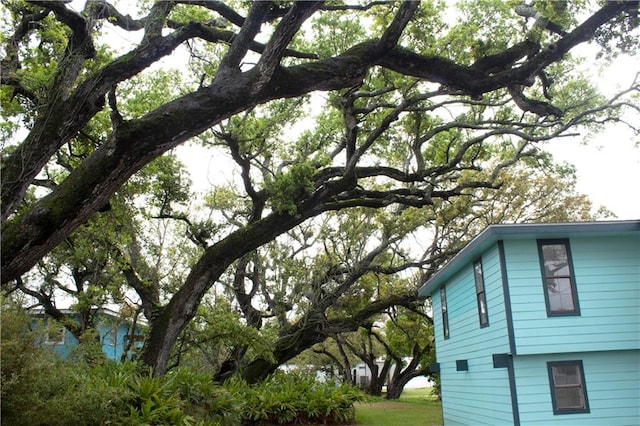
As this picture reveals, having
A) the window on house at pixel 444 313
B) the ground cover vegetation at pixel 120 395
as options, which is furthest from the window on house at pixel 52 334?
the window on house at pixel 444 313

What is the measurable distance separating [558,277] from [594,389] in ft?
7.01

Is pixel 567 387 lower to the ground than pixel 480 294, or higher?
lower

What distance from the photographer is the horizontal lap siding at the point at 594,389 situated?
891cm

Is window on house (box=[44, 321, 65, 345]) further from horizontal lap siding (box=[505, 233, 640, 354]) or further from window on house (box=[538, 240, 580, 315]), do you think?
window on house (box=[538, 240, 580, 315])

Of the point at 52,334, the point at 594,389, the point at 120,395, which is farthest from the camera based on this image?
the point at 594,389

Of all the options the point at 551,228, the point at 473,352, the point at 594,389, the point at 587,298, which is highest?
the point at 551,228

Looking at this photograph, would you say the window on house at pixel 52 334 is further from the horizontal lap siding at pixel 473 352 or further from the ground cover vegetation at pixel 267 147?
the horizontal lap siding at pixel 473 352

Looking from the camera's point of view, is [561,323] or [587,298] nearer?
[561,323]

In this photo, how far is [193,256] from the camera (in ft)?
57.7

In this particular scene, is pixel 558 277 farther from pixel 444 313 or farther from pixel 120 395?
pixel 120 395

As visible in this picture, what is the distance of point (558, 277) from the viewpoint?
9.62 meters

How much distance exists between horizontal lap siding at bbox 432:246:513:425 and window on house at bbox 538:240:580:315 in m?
0.92

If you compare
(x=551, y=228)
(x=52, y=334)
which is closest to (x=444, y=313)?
(x=551, y=228)

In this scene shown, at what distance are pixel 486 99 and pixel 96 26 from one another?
9.46 metres
